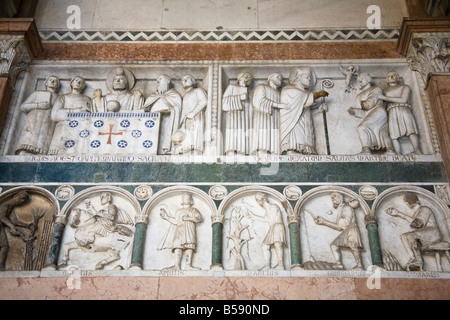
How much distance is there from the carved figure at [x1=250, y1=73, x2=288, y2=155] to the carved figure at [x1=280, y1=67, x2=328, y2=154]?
0.40 feet

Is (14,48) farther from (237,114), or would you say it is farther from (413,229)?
(413,229)

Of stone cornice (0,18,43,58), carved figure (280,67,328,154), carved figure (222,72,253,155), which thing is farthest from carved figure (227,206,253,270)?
stone cornice (0,18,43,58)

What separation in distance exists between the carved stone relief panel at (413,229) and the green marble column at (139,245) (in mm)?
3461

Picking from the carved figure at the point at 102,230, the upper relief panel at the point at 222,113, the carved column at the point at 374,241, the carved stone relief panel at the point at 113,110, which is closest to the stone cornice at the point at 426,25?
the upper relief panel at the point at 222,113

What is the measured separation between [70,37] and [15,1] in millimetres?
1398

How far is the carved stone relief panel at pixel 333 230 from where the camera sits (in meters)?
9.92

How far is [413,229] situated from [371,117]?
2215 millimetres

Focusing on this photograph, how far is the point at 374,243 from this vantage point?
997 cm

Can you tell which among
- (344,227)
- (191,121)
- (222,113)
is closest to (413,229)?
(344,227)

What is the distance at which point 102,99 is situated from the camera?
1206cm

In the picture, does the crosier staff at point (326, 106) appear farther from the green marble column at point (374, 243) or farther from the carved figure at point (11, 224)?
the carved figure at point (11, 224)

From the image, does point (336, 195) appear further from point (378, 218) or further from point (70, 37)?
point (70, 37)

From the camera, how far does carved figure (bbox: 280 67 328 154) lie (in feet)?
36.7
